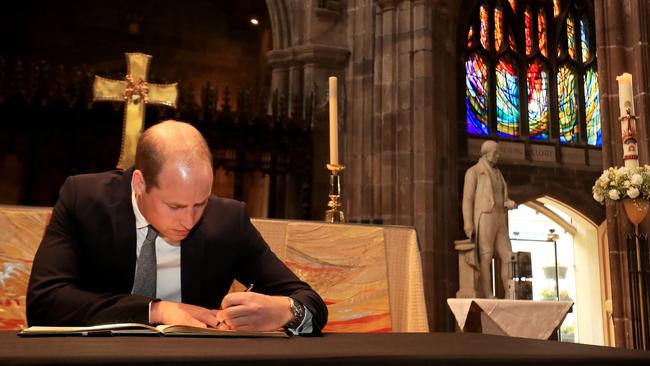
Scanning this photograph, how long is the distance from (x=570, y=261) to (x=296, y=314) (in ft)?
63.4

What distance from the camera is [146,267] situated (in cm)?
204

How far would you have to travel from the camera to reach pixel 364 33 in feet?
34.9

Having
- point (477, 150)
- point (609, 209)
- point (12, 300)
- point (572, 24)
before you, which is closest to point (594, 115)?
point (572, 24)

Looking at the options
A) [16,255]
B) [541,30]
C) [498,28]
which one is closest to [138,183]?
[16,255]

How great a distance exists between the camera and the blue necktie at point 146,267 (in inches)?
80.4

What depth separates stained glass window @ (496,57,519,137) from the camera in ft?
49.3

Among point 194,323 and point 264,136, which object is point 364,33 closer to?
point 264,136

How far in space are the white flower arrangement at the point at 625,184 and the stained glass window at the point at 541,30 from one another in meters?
11.1

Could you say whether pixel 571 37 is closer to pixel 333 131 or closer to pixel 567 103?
pixel 567 103

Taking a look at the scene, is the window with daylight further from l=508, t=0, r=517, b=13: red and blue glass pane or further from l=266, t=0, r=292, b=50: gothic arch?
l=266, t=0, r=292, b=50: gothic arch

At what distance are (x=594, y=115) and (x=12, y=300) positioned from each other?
15.1 meters

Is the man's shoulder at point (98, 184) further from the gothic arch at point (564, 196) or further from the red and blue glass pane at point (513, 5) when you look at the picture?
the red and blue glass pane at point (513, 5)

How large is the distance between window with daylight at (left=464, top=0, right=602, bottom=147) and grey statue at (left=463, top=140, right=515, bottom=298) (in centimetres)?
573

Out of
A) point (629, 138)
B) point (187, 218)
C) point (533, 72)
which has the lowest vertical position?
point (187, 218)
